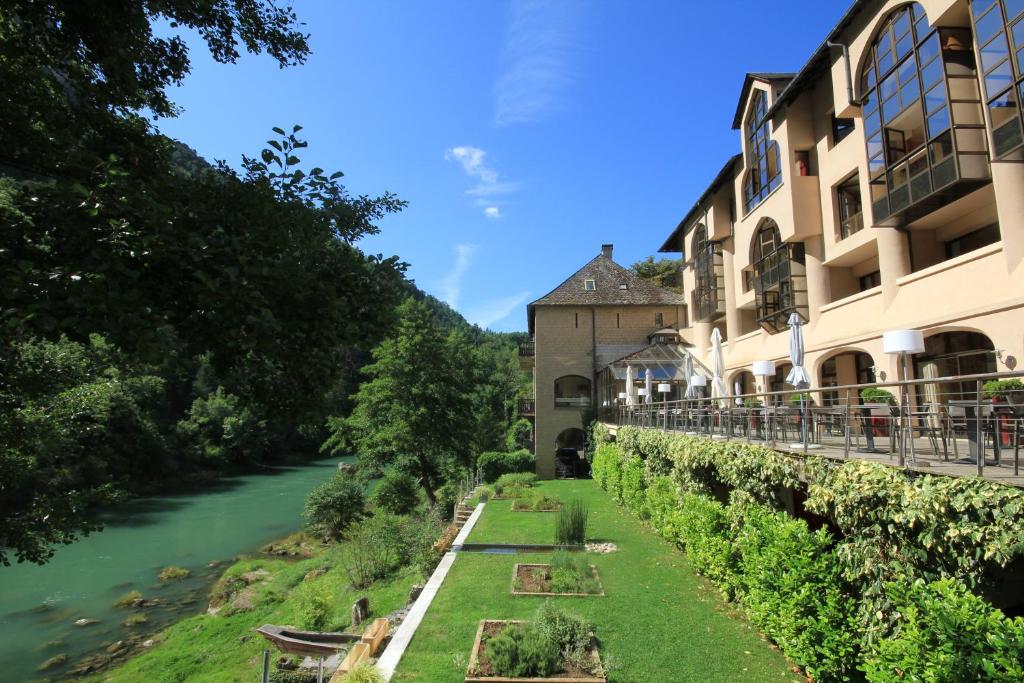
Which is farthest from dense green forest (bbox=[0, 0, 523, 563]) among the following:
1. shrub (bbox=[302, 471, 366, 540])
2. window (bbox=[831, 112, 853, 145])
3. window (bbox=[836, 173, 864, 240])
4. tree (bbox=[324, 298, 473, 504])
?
tree (bbox=[324, 298, 473, 504])

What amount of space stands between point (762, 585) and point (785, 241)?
48.1 feet

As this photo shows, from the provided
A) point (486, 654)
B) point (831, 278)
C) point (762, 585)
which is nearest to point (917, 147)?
point (831, 278)

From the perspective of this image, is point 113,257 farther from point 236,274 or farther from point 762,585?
point 762,585

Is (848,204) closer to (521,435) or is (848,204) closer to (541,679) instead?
(541,679)

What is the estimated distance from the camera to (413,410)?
94.6 feet

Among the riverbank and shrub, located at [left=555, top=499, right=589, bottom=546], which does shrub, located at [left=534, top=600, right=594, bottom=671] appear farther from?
the riverbank

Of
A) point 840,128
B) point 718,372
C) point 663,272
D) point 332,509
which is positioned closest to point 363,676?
point 718,372

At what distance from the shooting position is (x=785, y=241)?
63.0ft

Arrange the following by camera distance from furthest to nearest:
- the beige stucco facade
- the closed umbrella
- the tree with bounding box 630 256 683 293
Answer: the tree with bounding box 630 256 683 293
the closed umbrella
the beige stucco facade

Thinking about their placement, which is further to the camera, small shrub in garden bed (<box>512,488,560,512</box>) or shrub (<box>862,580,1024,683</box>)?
small shrub in garden bed (<box>512,488,560,512</box>)

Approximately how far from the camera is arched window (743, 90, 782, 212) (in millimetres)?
20375

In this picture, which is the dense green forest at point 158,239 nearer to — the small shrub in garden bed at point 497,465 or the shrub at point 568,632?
the shrub at point 568,632

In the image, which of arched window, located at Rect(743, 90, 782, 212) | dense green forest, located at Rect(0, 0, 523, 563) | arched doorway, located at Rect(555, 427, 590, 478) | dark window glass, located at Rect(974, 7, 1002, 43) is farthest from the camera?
arched doorway, located at Rect(555, 427, 590, 478)

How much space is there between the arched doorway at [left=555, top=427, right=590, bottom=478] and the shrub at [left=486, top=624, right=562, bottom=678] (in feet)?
83.3
